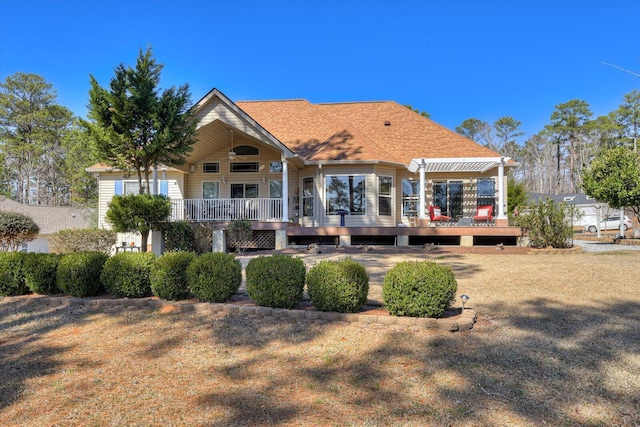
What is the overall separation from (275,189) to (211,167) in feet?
10.9

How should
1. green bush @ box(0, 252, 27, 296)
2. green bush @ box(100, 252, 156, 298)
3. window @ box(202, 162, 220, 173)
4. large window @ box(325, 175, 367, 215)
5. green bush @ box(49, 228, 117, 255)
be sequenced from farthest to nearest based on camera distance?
1. window @ box(202, 162, 220, 173)
2. large window @ box(325, 175, 367, 215)
3. green bush @ box(49, 228, 117, 255)
4. green bush @ box(0, 252, 27, 296)
5. green bush @ box(100, 252, 156, 298)

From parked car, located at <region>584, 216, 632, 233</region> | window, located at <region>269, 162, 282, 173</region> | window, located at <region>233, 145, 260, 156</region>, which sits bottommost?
parked car, located at <region>584, 216, 632, 233</region>

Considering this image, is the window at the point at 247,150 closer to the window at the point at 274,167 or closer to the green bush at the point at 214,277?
the window at the point at 274,167

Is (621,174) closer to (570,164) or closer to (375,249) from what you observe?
(375,249)

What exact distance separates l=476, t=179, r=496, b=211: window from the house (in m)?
0.05

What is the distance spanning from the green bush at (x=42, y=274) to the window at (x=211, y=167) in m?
11.8

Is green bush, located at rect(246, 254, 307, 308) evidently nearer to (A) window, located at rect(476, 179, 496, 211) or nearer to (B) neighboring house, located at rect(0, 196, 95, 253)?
(A) window, located at rect(476, 179, 496, 211)

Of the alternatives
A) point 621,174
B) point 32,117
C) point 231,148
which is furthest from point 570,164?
point 32,117

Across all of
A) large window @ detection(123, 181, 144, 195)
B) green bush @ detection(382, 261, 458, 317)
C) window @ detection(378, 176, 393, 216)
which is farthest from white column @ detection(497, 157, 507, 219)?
large window @ detection(123, 181, 144, 195)

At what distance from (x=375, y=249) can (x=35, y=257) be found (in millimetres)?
9507

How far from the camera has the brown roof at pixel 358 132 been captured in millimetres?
17266

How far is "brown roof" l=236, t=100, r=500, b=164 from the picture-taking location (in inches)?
680

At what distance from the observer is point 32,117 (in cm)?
4341

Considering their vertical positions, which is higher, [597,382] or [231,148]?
[231,148]
